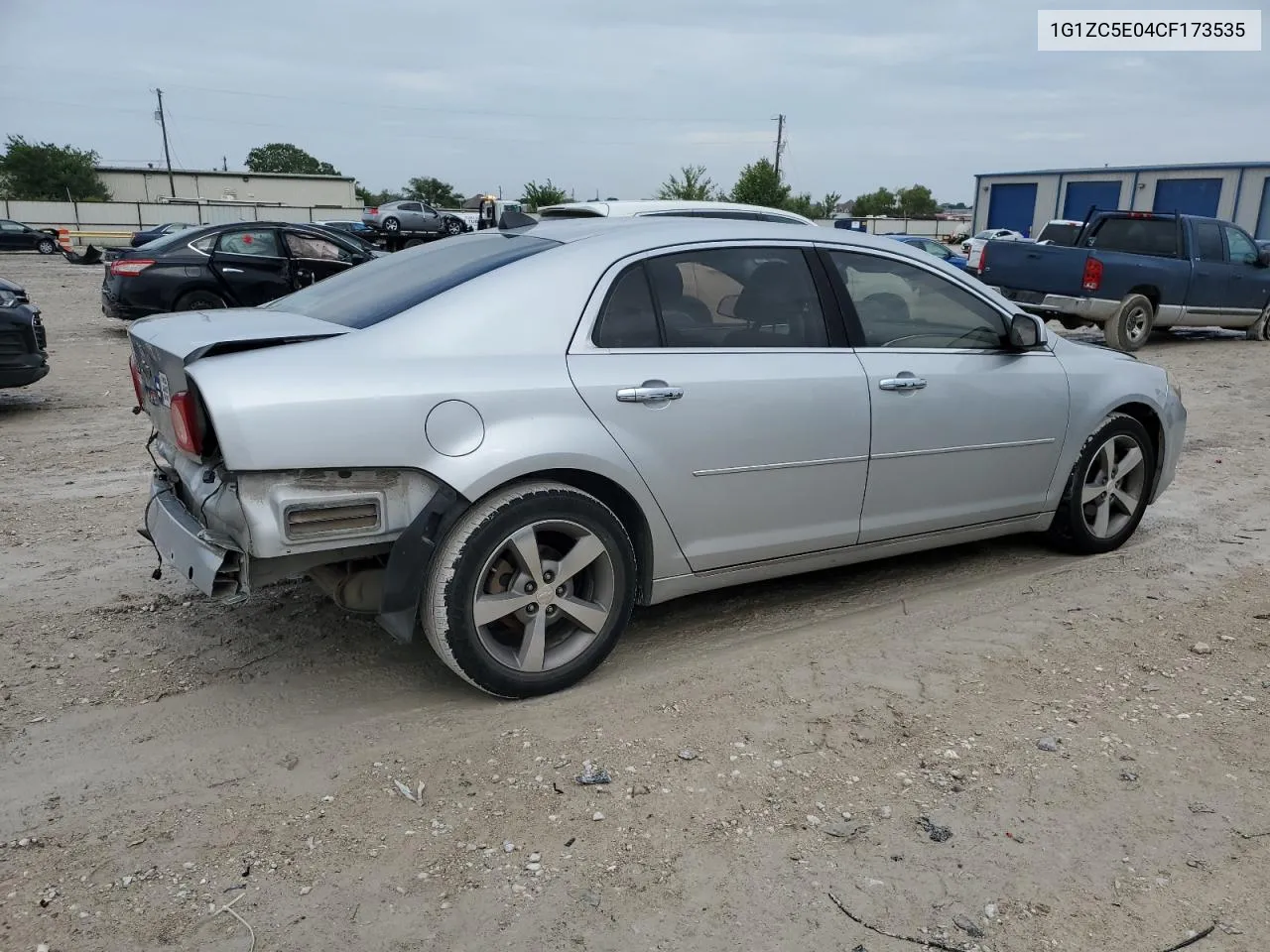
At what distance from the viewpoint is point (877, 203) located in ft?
300

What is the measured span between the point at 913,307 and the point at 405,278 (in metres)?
2.17

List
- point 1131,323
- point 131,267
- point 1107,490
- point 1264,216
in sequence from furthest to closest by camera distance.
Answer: point 1264,216, point 1131,323, point 131,267, point 1107,490

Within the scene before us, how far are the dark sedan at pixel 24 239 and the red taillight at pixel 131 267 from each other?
2841 cm

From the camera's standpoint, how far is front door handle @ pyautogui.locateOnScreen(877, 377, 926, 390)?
4.17 meters

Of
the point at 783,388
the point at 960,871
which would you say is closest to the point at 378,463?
the point at 783,388

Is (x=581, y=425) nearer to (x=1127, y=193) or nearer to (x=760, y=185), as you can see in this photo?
(x=760, y=185)

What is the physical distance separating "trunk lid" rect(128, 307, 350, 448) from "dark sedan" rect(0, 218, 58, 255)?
38239 millimetres

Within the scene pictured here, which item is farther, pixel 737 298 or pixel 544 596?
pixel 737 298

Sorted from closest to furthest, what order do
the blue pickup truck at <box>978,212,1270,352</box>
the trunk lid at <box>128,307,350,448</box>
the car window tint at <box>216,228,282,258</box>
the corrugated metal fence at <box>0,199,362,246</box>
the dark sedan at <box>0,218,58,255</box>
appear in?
1. the trunk lid at <box>128,307,350,448</box>
2. the car window tint at <box>216,228,282,258</box>
3. the blue pickup truck at <box>978,212,1270,352</box>
4. the dark sedan at <box>0,218,58,255</box>
5. the corrugated metal fence at <box>0,199,362,246</box>

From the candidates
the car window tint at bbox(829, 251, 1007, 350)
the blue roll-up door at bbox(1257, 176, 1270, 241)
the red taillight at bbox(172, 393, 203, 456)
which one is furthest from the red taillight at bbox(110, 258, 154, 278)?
the blue roll-up door at bbox(1257, 176, 1270, 241)

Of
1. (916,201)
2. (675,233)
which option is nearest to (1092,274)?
(675,233)

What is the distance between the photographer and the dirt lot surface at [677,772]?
101 inches

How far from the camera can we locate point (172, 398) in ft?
10.3

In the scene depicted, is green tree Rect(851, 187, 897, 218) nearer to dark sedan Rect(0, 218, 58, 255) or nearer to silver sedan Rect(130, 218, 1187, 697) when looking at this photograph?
dark sedan Rect(0, 218, 58, 255)
